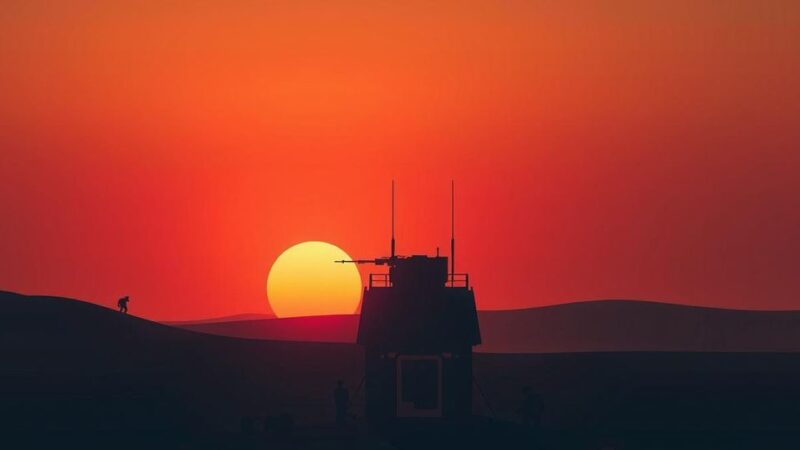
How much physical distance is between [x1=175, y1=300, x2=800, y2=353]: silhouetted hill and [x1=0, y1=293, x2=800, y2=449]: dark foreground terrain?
140 ft

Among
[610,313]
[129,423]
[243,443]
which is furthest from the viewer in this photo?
[610,313]

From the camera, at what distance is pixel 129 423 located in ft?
166

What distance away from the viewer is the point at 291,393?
68000 millimetres

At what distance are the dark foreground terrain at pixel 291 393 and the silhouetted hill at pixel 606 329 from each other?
4276 centimetres

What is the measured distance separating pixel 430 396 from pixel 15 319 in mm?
31928

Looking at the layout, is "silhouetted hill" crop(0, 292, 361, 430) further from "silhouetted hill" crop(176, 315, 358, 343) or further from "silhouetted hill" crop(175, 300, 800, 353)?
"silhouetted hill" crop(175, 300, 800, 353)

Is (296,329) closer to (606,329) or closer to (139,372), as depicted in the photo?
(606,329)

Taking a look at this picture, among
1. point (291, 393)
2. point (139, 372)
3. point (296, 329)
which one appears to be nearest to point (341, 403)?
point (291, 393)

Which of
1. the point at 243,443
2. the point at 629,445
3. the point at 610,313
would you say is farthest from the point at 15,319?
the point at 610,313

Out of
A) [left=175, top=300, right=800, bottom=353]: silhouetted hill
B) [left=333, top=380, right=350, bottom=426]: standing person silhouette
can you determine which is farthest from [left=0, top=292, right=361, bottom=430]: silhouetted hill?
[left=175, top=300, right=800, bottom=353]: silhouetted hill

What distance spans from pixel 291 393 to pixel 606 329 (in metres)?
94.8

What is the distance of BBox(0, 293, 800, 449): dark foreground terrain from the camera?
47.9 metres

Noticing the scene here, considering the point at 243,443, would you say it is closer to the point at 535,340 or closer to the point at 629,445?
the point at 629,445

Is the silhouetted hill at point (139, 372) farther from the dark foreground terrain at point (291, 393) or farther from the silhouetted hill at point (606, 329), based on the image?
the silhouetted hill at point (606, 329)
